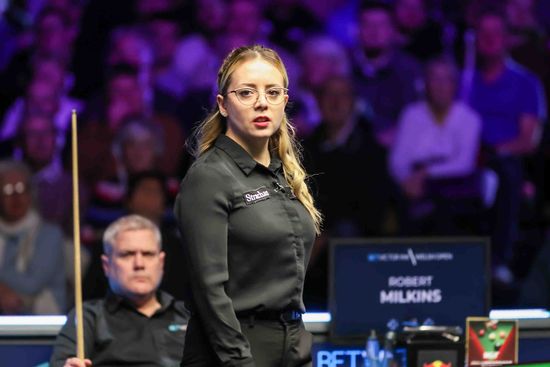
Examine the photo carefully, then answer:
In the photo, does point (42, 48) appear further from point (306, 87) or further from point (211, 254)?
point (211, 254)

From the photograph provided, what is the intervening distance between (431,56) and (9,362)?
367cm

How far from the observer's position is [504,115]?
689 centimetres

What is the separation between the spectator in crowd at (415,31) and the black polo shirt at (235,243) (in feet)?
13.9

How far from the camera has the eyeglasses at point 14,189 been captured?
20.3ft

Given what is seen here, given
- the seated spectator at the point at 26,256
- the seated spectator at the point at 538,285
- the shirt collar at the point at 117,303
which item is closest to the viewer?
the shirt collar at the point at 117,303

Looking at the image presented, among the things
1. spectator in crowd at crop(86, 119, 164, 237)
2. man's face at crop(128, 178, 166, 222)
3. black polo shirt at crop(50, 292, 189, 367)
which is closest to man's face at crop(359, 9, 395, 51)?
spectator in crowd at crop(86, 119, 164, 237)

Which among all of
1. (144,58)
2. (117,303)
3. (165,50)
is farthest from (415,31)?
(117,303)

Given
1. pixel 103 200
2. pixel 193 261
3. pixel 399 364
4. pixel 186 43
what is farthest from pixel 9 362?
pixel 186 43

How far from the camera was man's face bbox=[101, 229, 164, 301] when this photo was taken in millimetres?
4000

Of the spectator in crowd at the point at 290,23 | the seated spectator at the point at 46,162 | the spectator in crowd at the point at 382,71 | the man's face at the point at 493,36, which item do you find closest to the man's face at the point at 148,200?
the seated spectator at the point at 46,162

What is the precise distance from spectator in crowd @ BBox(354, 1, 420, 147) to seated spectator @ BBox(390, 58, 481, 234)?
0.07 metres

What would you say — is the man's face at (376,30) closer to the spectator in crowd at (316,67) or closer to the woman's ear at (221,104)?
the spectator in crowd at (316,67)

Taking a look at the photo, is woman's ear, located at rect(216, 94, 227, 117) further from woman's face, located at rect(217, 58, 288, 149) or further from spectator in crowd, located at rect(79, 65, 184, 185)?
spectator in crowd, located at rect(79, 65, 184, 185)

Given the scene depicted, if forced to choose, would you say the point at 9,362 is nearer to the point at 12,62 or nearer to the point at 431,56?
the point at 12,62
